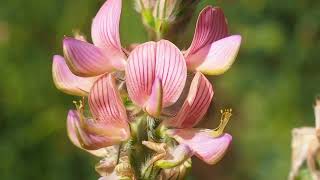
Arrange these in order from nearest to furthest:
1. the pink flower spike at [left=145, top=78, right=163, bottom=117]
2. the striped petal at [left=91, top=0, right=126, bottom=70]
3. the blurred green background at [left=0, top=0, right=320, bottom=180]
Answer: the pink flower spike at [left=145, top=78, right=163, bottom=117]
the striped petal at [left=91, top=0, right=126, bottom=70]
the blurred green background at [left=0, top=0, right=320, bottom=180]

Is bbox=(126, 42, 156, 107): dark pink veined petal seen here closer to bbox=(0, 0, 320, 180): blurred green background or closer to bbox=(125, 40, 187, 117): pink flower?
bbox=(125, 40, 187, 117): pink flower

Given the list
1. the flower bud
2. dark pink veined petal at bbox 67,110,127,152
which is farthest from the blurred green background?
dark pink veined petal at bbox 67,110,127,152

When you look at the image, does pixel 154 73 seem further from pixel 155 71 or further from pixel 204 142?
pixel 204 142

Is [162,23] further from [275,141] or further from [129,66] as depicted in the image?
[275,141]

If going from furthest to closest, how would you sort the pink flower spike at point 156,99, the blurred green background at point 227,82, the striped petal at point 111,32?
the blurred green background at point 227,82 → the striped petal at point 111,32 → the pink flower spike at point 156,99

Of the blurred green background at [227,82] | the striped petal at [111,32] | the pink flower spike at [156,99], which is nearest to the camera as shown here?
the pink flower spike at [156,99]

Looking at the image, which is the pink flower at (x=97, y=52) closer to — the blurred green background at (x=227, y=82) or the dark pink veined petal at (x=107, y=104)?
Result: the dark pink veined petal at (x=107, y=104)

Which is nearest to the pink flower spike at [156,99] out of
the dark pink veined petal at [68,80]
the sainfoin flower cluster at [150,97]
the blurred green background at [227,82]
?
the sainfoin flower cluster at [150,97]
